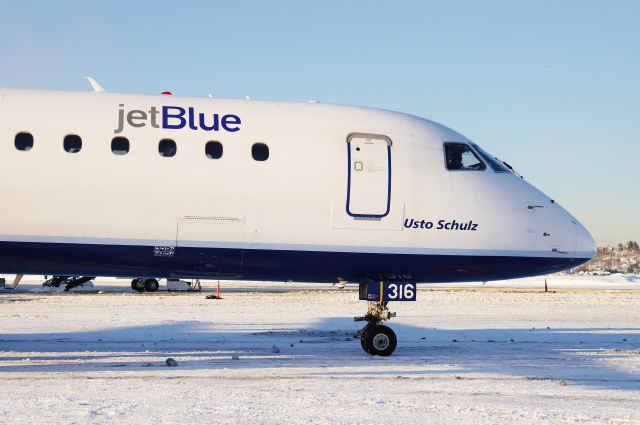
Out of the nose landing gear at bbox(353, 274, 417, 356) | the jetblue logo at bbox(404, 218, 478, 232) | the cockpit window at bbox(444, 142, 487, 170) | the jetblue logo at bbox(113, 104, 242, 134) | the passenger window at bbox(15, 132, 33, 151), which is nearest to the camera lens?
the passenger window at bbox(15, 132, 33, 151)

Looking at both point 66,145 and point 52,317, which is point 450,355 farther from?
point 52,317

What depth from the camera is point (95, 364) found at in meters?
11.5

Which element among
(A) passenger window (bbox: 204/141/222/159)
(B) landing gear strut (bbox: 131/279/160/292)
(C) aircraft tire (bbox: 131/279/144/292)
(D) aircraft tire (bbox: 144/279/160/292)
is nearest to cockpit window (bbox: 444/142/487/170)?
(A) passenger window (bbox: 204/141/222/159)

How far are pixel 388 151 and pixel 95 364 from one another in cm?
655

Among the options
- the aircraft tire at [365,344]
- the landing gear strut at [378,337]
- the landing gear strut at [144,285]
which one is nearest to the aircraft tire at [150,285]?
the landing gear strut at [144,285]

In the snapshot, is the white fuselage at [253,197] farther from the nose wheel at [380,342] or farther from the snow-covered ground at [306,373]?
the snow-covered ground at [306,373]

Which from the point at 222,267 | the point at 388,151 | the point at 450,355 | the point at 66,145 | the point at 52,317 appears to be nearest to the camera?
the point at 66,145

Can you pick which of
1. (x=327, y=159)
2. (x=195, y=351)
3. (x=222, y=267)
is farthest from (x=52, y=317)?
(x=327, y=159)

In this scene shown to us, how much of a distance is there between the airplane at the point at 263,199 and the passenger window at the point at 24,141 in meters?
0.02

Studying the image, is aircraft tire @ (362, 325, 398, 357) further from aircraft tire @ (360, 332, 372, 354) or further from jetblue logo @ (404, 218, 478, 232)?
jetblue logo @ (404, 218, 478, 232)

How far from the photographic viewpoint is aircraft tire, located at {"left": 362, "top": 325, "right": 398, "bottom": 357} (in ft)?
42.2

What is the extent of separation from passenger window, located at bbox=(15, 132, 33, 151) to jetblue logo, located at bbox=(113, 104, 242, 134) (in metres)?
1.34

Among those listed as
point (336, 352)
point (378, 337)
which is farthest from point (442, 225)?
point (336, 352)

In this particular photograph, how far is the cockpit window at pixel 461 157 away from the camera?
12.9 metres
